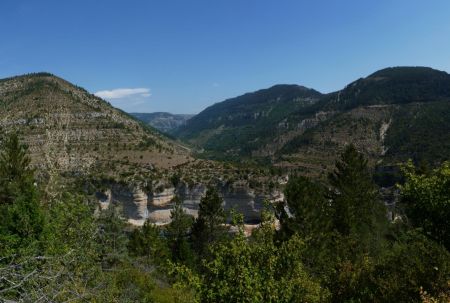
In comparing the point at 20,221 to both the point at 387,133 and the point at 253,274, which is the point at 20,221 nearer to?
the point at 253,274

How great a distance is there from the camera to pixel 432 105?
6191 inches

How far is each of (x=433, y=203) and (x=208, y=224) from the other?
31401mm

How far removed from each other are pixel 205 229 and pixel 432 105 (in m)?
144

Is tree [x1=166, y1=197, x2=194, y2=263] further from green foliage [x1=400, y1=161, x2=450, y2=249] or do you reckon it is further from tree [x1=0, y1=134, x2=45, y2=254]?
green foliage [x1=400, y1=161, x2=450, y2=249]

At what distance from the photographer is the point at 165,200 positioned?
253 ft

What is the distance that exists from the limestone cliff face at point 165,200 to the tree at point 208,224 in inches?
1100

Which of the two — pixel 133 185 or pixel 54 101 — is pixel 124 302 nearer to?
pixel 133 185

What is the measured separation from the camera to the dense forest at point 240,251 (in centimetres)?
1065

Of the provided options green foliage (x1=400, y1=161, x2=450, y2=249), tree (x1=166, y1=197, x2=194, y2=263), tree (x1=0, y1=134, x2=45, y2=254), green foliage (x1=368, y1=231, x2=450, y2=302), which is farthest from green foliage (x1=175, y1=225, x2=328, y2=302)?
tree (x1=166, y1=197, x2=194, y2=263)

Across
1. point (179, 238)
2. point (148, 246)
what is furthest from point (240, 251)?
point (179, 238)

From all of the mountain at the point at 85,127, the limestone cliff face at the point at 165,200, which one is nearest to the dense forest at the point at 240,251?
the limestone cliff face at the point at 165,200

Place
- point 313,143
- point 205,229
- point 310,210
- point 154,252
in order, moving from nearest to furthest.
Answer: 1. point 310,210
2. point 154,252
3. point 205,229
4. point 313,143

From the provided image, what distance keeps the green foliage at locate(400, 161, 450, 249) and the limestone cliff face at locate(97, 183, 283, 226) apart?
179 ft

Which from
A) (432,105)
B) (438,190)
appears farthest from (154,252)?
(432,105)
